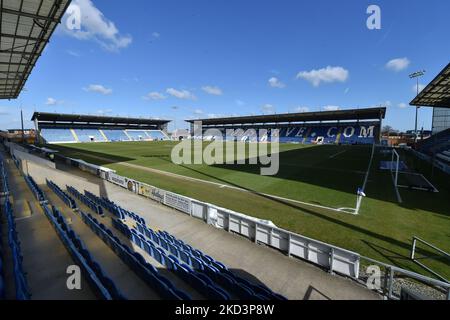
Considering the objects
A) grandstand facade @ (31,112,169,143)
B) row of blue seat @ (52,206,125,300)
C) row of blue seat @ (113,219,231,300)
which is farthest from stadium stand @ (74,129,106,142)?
row of blue seat @ (113,219,231,300)

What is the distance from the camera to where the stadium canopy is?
69.4m

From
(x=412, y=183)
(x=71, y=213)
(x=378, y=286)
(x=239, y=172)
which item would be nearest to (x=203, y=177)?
(x=239, y=172)

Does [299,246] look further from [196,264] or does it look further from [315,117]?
[315,117]

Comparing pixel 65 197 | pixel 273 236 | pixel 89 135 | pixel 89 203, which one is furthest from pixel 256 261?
pixel 89 135

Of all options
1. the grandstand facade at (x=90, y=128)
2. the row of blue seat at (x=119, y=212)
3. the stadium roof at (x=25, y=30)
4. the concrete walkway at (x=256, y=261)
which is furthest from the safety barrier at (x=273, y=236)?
the grandstand facade at (x=90, y=128)

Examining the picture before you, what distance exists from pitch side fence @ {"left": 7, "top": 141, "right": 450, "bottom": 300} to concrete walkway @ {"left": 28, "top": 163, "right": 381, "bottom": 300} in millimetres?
240

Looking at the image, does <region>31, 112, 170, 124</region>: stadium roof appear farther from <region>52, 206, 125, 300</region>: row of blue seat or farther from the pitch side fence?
the pitch side fence

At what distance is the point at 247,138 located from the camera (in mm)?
79562

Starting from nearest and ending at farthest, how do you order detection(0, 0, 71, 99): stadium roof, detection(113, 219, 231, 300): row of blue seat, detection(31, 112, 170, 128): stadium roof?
detection(113, 219, 231, 300): row of blue seat → detection(0, 0, 71, 99): stadium roof → detection(31, 112, 170, 128): stadium roof

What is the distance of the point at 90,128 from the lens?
267 feet

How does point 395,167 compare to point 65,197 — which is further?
point 395,167

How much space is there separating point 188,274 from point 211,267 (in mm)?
677

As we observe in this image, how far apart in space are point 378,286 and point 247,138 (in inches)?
2928

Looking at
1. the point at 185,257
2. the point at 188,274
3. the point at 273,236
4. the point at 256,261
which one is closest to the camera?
the point at 188,274
